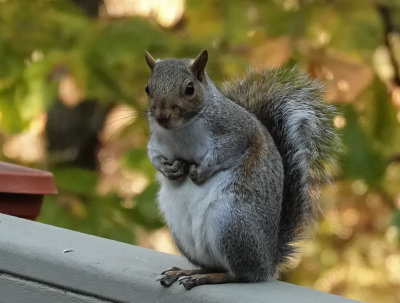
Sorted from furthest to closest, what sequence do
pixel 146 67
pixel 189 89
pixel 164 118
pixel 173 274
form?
pixel 146 67 → pixel 189 89 → pixel 164 118 → pixel 173 274

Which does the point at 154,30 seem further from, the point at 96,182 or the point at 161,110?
the point at 161,110

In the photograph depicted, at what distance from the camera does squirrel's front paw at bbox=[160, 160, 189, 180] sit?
238 cm

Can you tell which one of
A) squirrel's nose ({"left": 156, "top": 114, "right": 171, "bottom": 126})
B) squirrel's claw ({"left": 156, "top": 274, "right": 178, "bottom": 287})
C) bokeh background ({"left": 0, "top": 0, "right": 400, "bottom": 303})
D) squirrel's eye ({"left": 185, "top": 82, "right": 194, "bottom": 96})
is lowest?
bokeh background ({"left": 0, "top": 0, "right": 400, "bottom": 303})

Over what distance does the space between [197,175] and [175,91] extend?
0.75 feet

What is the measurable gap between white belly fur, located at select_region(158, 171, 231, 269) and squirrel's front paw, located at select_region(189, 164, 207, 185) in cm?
1

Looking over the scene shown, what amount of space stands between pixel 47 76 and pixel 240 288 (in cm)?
209

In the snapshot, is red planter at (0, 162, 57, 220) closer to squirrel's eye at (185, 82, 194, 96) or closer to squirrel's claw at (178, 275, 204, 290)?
squirrel's eye at (185, 82, 194, 96)

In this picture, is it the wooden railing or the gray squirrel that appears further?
the gray squirrel

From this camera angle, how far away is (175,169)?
2381 millimetres

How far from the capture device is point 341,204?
5695 mm

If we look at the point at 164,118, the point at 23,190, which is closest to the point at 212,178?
the point at 164,118

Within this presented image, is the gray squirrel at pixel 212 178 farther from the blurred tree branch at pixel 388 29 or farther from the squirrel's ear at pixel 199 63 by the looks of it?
the blurred tree branch at pixel 388 29

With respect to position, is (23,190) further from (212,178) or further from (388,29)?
(388,29)

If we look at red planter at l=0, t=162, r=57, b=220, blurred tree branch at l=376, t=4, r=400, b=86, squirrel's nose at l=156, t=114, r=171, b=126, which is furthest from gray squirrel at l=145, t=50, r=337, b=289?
blurred tree branch at l=376, t=4, r=400, b=86
